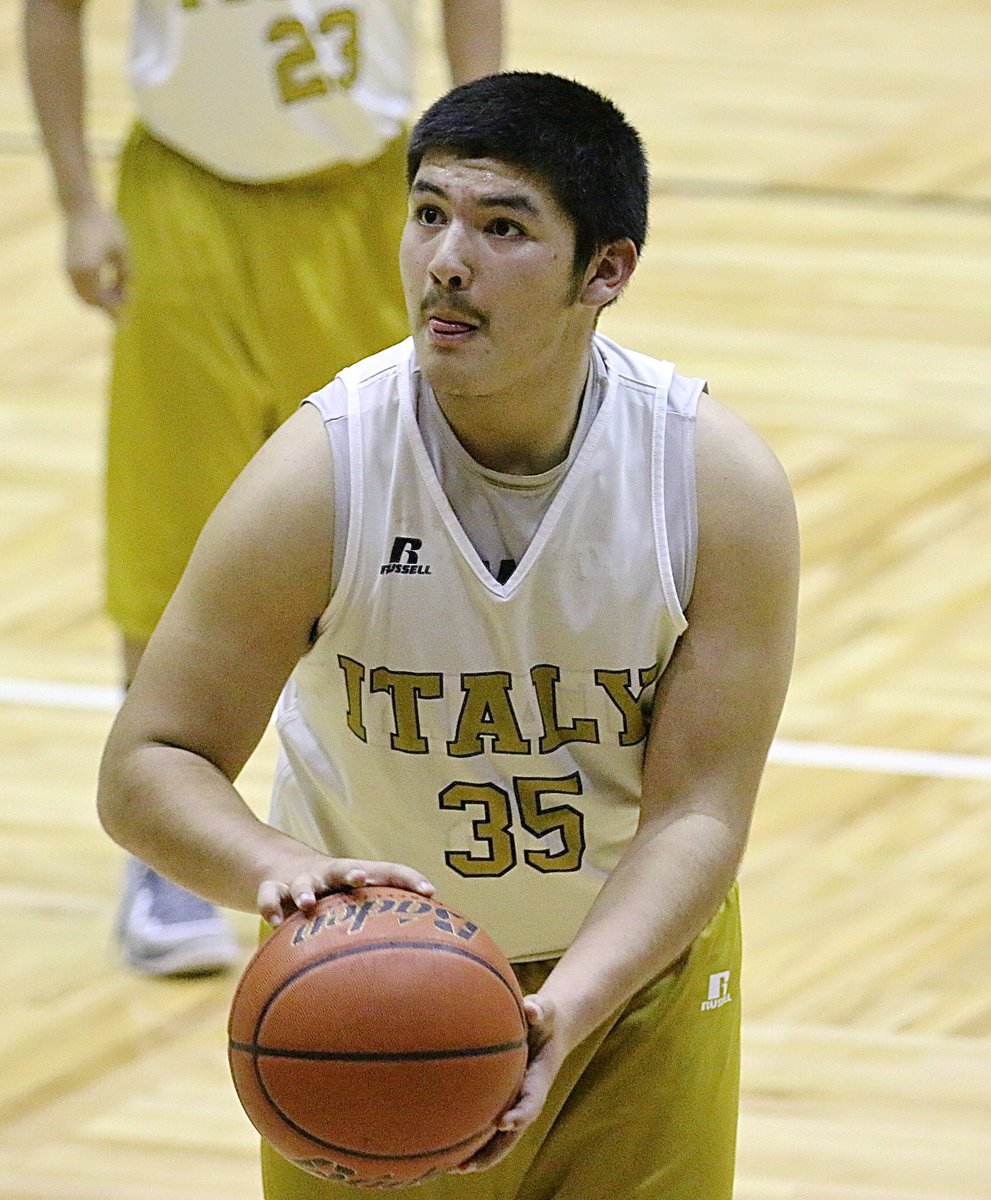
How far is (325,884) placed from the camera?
2.21m

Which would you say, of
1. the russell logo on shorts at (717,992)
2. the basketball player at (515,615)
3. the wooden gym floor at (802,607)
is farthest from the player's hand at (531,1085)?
the wooden gym floor at (802,607)

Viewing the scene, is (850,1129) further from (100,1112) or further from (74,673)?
(74,673)

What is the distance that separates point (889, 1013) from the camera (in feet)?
13.3

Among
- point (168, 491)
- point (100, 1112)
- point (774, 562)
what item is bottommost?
point (100, 1112)

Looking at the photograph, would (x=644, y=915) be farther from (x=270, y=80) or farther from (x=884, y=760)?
(x=884, y=760)

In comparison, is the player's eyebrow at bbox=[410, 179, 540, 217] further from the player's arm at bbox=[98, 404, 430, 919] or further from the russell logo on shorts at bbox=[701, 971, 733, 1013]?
the russell logo on shorts at bbox=[701, 971, 733, 1013]

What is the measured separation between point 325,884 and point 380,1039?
0.16m

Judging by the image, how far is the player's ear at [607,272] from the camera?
7.81ft

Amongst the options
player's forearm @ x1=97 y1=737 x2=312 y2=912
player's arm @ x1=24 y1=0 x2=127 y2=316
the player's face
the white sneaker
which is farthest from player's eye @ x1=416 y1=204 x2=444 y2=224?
the white sneaker

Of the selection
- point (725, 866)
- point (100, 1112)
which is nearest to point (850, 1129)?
point (100, 1112)

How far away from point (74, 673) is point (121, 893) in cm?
87

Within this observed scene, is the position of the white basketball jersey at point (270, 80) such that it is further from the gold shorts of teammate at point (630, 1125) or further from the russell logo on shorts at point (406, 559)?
the gold shorts of teammate at point (630, 1125)

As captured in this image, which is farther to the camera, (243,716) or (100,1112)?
(100,1112)

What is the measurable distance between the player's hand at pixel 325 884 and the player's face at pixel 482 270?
0.49m
